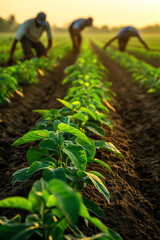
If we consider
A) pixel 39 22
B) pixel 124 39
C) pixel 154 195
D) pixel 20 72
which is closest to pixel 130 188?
pixel 154 195

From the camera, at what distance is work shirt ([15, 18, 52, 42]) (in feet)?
20.4

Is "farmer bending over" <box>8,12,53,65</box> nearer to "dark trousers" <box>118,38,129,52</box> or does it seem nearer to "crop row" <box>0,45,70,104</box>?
"crop row" <box>0,45,70,104</box>

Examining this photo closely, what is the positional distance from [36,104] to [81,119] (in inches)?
112

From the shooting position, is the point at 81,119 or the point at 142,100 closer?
the point at 81,119

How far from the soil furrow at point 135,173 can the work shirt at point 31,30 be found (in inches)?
131

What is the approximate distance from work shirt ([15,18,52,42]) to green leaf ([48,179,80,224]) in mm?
6019

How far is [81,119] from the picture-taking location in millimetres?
2041

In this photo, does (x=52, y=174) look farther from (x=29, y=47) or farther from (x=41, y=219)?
(x=29, y=47)

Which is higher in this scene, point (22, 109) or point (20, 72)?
point (20, 72)

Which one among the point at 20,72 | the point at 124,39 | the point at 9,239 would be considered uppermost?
the point at 9,239

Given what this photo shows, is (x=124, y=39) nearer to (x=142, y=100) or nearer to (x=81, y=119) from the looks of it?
(x=142, y=100)

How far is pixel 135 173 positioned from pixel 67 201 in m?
1.89

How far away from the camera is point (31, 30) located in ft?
21.4

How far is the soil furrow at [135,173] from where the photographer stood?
1.68m
